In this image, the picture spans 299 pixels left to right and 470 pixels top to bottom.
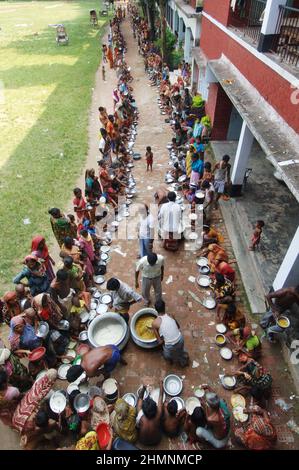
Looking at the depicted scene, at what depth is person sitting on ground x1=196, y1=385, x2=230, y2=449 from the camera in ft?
13.2

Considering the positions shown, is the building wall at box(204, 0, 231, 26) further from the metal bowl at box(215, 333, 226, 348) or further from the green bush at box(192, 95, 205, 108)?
the metal bowl at box(215, 333, 226, 348)

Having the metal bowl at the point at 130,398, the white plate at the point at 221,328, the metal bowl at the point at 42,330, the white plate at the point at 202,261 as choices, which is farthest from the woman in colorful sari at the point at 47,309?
the white plate at the point at 202,261

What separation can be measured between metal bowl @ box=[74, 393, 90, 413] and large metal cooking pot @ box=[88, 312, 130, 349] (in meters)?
0.86

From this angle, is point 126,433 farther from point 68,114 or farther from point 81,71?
point 81,71

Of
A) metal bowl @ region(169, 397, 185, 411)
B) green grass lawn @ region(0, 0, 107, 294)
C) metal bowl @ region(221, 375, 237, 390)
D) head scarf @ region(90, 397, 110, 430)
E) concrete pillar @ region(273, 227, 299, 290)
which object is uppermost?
concrete pillar @ region(273, 227, 299, 290)

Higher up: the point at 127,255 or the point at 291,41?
the point at 291,41

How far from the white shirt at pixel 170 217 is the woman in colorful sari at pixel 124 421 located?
4154mm

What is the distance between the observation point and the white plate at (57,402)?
4.53 m

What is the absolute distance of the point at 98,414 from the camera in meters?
4.39

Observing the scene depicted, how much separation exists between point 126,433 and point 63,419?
99 centimetres

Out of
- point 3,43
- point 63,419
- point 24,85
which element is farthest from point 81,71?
point 63,419

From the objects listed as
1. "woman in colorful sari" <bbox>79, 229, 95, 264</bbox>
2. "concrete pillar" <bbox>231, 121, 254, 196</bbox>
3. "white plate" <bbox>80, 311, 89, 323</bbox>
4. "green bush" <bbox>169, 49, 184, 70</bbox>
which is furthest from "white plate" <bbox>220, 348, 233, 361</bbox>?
"green bush" <bbox>169, 49, 184, 70</bbox>

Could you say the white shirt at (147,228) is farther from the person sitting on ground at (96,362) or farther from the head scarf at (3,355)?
the head scarf at (3,355)

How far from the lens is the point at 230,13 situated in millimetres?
9406
